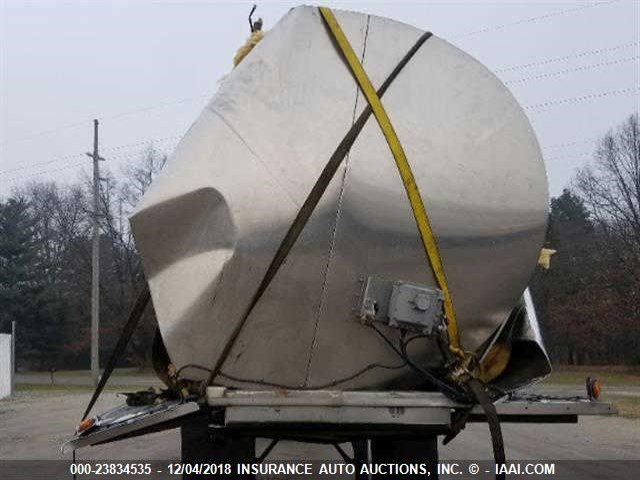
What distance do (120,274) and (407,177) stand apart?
4943 cm

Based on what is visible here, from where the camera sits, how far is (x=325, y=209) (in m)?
3.46

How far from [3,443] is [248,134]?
1194 centimetres

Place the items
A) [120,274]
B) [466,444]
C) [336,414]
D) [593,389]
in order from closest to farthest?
[336,414]
[593,389]
[466,444]
[120,274]

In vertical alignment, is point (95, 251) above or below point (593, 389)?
above

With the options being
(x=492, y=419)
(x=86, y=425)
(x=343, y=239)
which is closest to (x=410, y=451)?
(x=492, y=419)

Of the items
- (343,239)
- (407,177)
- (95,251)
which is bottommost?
(343,239)

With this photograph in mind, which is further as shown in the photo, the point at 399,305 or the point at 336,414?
the point at 399,305

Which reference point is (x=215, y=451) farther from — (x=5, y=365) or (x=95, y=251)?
(x=95, y=251)

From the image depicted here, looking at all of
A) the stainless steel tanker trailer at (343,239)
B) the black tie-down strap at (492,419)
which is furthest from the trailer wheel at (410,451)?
the black tie-down strap at (492,419)

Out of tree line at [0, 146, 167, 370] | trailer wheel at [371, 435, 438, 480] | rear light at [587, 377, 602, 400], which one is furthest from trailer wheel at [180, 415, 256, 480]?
tree line at [0, 146, 167, 370]

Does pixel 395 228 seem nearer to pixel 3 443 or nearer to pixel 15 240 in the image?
pixel 3 443

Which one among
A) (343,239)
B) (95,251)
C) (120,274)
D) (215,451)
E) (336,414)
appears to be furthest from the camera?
(120,274)

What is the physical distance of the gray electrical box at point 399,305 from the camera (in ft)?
11.5

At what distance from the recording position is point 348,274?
3.53 metres
